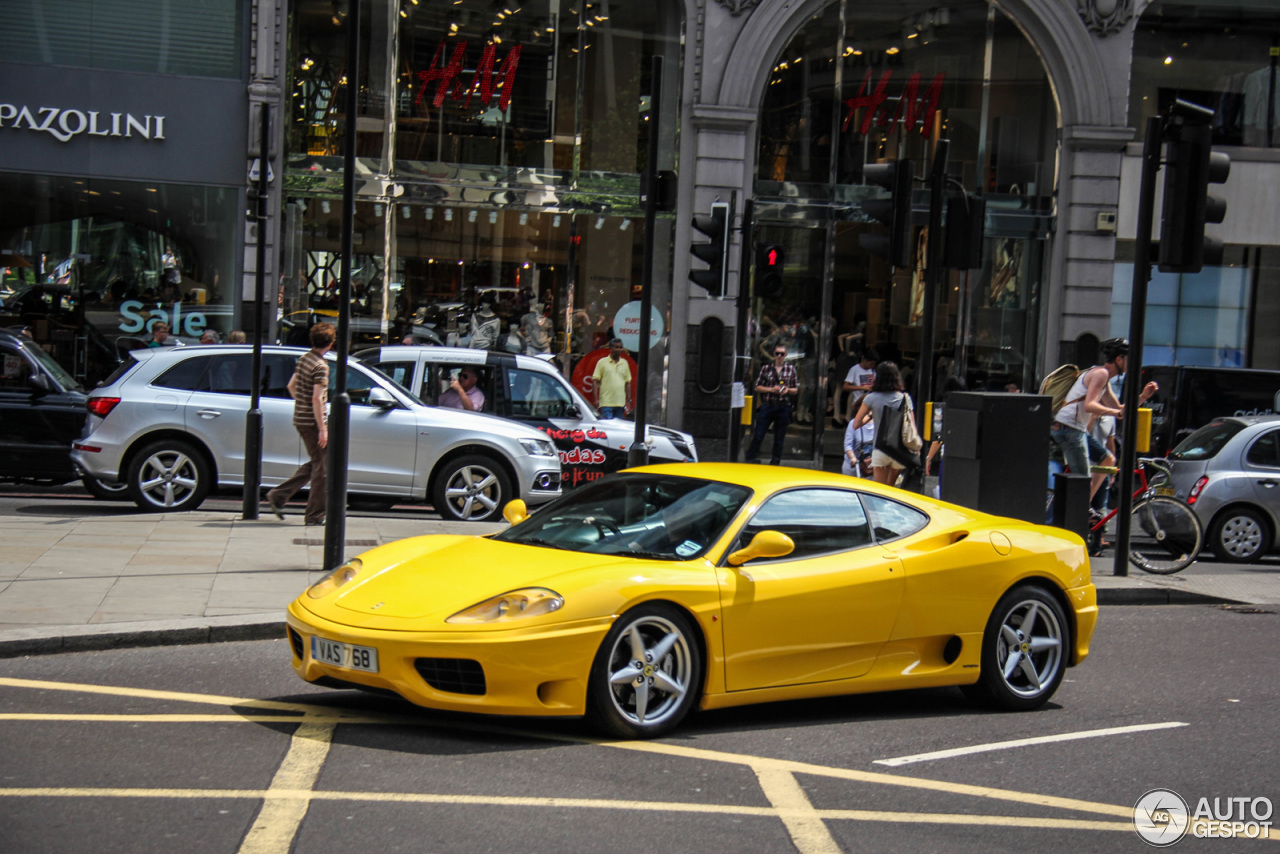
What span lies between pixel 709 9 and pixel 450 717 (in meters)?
17.9

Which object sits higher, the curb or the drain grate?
the curb

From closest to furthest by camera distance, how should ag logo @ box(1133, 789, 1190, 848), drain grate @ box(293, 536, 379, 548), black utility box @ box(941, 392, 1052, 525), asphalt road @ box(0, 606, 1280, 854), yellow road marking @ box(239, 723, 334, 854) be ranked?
yellow road marking @ box(239, 723, 334, 854) < asphalt road @ box(0, 606, 1280, 854) < ag logo @ box(1133, 789, 1190, 848) < drain grate @ box(293, 536, 379, 548) < black utility box @ box(941, 392, 1052, 525)

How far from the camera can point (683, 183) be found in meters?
22.0

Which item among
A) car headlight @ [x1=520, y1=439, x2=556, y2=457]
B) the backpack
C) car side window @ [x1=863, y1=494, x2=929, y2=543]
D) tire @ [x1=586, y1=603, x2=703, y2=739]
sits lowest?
tire @ [x1=586, y1=603, x2=703, y2=739]

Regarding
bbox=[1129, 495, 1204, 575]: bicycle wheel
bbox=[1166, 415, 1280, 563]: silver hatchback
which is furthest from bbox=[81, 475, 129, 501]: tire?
bbox=[1166, 415, 1280, 563]: silver hatchback

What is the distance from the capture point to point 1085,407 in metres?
12.8

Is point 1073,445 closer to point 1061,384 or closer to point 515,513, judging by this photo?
point 1061,384

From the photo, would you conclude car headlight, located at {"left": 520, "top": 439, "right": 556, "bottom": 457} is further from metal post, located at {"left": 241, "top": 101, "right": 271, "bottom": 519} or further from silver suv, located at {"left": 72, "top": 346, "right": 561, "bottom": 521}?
metal post, located at {"left": 241, "top": 101, "right": 271, "bottom": 519}

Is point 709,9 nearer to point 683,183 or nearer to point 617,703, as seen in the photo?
point 683,183

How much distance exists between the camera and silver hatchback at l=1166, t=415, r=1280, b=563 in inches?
553

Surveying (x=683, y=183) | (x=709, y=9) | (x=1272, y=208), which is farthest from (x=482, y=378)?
(x=1272, y=208)

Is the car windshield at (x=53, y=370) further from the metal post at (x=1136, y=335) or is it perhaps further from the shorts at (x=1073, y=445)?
the metal post at (x=1136, y=335)

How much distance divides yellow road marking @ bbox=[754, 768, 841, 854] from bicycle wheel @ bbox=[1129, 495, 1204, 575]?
25.8ft

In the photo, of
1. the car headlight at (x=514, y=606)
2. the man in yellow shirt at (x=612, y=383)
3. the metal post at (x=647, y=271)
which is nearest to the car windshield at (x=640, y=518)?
the car headlight at (x=514, y=606)
